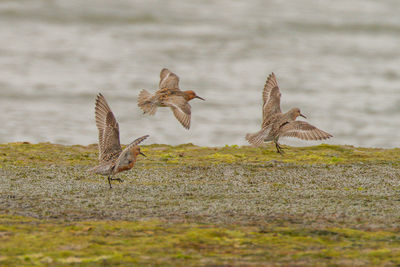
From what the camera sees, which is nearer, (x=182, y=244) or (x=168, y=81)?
(x=182, y=244)

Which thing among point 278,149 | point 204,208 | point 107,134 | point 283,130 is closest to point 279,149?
point 278,149

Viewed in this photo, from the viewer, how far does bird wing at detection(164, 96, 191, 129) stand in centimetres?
1137

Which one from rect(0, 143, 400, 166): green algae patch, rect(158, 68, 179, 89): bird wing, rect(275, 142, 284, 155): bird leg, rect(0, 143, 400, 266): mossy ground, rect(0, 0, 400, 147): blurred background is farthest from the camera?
rect(0, 0, 400, 147): blurred background

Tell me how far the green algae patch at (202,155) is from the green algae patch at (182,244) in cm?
335

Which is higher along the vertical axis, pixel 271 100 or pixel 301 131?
pixel 271 100

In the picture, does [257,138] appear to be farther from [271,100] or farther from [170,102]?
[170,102]

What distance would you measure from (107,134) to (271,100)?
12.0 ft

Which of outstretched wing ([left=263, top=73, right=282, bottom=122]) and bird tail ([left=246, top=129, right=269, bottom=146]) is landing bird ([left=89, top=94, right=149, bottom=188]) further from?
outstretched wing ([left=263, top=73, right=282, bottom=122])

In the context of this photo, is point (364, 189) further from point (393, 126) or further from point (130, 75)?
point (130, 75)

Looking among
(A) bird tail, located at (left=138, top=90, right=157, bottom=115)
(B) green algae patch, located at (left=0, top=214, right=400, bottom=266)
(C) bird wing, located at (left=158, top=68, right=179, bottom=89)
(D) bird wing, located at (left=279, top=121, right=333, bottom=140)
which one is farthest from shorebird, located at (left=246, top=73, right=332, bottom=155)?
(B) green algae patch, located at (left=0, top=214, right=400, bottom=266)

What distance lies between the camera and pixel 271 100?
448 inches

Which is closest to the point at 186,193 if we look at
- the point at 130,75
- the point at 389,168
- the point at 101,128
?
the point at 101,128

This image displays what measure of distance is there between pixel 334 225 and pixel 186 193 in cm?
200

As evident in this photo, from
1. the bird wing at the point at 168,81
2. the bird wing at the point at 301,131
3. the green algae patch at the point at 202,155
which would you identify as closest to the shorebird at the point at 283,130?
the bird wing at the point at 301,131
